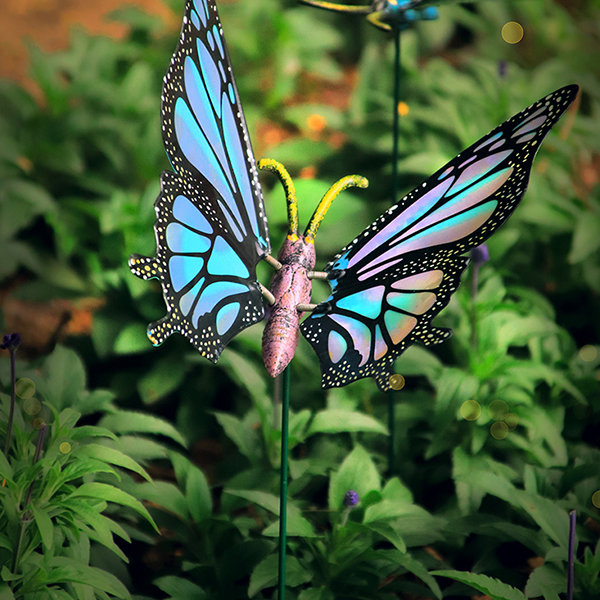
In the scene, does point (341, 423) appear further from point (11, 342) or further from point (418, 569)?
A: point (11, 342)

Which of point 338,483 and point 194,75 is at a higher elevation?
point 194,75

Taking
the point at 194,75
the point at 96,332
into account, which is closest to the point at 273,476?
the point at 96,332

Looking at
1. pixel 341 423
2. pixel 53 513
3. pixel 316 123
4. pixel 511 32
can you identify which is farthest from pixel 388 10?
pixel 511 32

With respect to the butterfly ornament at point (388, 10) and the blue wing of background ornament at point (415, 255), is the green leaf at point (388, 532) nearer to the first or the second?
the blue wing of background ornament at point (415, 255)

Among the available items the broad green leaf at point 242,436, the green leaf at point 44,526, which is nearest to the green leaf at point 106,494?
the green leaf at point 44,526

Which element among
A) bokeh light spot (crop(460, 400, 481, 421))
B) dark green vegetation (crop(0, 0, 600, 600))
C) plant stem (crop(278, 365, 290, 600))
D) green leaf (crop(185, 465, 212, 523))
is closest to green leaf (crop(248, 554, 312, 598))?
dark green vegetation (crop(0, 0, 600, 600))

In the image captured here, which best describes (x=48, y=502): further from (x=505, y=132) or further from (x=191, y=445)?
(x=191, y=445)
